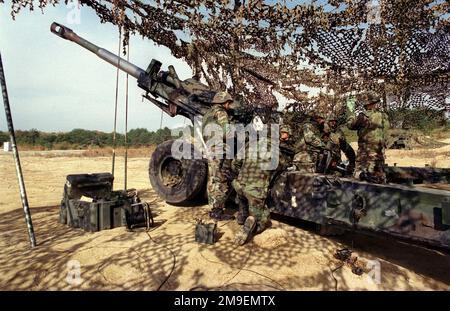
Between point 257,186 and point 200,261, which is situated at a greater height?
point 257,186

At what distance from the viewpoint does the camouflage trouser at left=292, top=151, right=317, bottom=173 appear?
5.68m

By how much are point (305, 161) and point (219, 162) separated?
146 cm

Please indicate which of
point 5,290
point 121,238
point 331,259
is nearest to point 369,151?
point 331,259

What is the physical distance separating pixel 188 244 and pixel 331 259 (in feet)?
5.57

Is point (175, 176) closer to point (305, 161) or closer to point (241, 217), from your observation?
point (241, 217)

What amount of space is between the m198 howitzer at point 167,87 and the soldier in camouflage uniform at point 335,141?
84.9 inches

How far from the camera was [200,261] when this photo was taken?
149 inches

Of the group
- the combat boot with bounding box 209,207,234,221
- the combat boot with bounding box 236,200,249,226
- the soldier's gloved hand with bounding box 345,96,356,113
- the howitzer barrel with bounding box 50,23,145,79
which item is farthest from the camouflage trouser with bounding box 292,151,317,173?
the howitzer barrel with bounding box 50,23,145,79

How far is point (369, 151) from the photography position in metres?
5.44

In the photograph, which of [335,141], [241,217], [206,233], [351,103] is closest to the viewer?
[206,233]

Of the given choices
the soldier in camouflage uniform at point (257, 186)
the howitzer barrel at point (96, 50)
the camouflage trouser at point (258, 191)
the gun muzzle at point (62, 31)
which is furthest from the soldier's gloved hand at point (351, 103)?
the gun muzzle at point (62, 31)

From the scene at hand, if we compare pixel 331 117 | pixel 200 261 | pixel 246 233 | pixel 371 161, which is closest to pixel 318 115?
pixel 331 117
